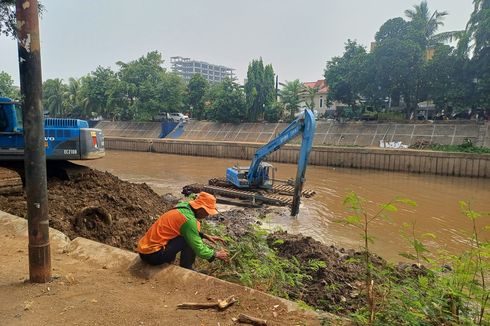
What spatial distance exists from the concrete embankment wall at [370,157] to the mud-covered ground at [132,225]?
15.8m

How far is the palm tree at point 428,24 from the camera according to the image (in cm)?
2948

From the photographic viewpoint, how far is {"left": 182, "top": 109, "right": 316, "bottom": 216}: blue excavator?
36.0 feet

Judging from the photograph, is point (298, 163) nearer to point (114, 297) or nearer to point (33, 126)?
point (114, 297)

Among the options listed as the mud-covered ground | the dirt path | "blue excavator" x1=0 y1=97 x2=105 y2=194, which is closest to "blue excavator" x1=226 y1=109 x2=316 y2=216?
the mud-covered ground

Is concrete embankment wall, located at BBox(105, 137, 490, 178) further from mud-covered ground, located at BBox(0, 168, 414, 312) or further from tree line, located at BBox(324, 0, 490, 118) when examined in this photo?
mud-covered ground, located at BBox(0, 168, 414, 312)

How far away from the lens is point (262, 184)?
12984 millimetres

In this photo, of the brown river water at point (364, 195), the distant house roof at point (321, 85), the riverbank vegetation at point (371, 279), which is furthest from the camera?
the distant house roof at point (321, 85)

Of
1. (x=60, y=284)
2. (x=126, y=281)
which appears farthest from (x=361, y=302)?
(x=60, y=284)

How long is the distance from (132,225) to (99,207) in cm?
69

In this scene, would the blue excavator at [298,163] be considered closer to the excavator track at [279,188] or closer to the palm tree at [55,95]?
the excavator track at [279,188]

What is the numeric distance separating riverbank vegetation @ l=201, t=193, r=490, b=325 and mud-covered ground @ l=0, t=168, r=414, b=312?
2 centimetres

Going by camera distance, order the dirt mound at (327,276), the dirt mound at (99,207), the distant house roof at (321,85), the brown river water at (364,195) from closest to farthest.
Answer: the dirt mound at (327,276), the dirt mound at (99,207), the brown river water at (364,195), the distant house roof at (321,85)

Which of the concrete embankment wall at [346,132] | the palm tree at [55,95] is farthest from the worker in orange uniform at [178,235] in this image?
the palm tree at [55,95]

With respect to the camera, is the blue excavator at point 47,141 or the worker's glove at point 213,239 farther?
the blue excavator at point 47,141
